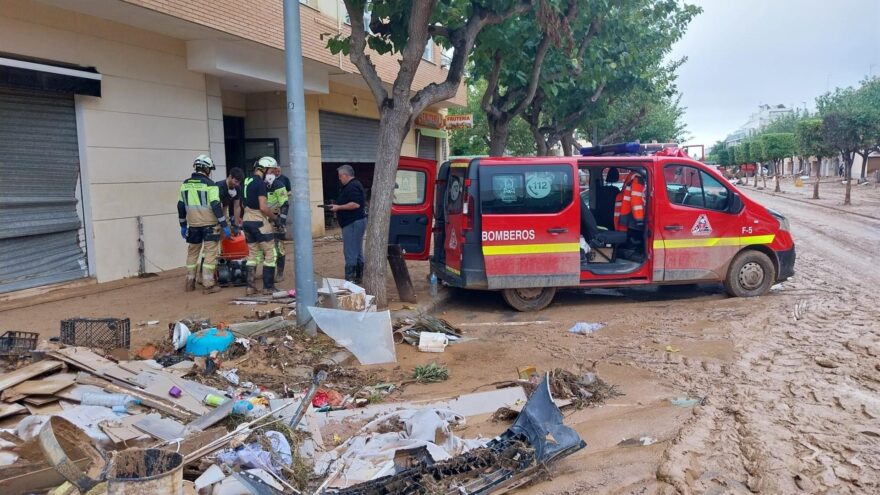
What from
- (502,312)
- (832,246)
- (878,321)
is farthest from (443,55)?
(878,321)

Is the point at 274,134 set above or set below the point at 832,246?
above

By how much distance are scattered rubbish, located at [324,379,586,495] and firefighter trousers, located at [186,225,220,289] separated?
5124 mm

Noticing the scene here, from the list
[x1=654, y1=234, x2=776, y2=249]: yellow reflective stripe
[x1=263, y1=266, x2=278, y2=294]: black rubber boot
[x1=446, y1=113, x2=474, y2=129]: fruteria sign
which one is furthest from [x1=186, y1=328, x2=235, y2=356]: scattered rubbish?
[x1=446, y1=113, x2=474, y2=129]: fruteria sign

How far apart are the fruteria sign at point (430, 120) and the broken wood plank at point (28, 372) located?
16.1 m

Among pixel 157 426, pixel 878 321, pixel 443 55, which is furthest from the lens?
pixel 443 55

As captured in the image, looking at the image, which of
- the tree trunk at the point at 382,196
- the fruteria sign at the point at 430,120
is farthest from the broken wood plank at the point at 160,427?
the fruteria sign at the point at 430,120

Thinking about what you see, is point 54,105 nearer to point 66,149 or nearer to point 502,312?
point 66,149

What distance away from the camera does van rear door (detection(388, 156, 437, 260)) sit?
9039 millimetres

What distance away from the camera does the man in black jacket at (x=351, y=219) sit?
9.00m

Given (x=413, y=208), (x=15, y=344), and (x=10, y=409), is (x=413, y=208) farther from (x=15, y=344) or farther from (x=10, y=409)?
(x=10, y=409)

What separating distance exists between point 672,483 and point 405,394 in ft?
7.75

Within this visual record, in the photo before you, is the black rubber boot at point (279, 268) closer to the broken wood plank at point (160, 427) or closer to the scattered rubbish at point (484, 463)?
the broken wood plank at point (160, 427)

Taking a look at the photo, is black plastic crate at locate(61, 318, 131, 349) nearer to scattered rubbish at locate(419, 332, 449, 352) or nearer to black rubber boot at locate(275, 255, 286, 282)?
scattered rubbish at locate(419, 332, 449, 352)

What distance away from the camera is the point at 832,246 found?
536 inches
